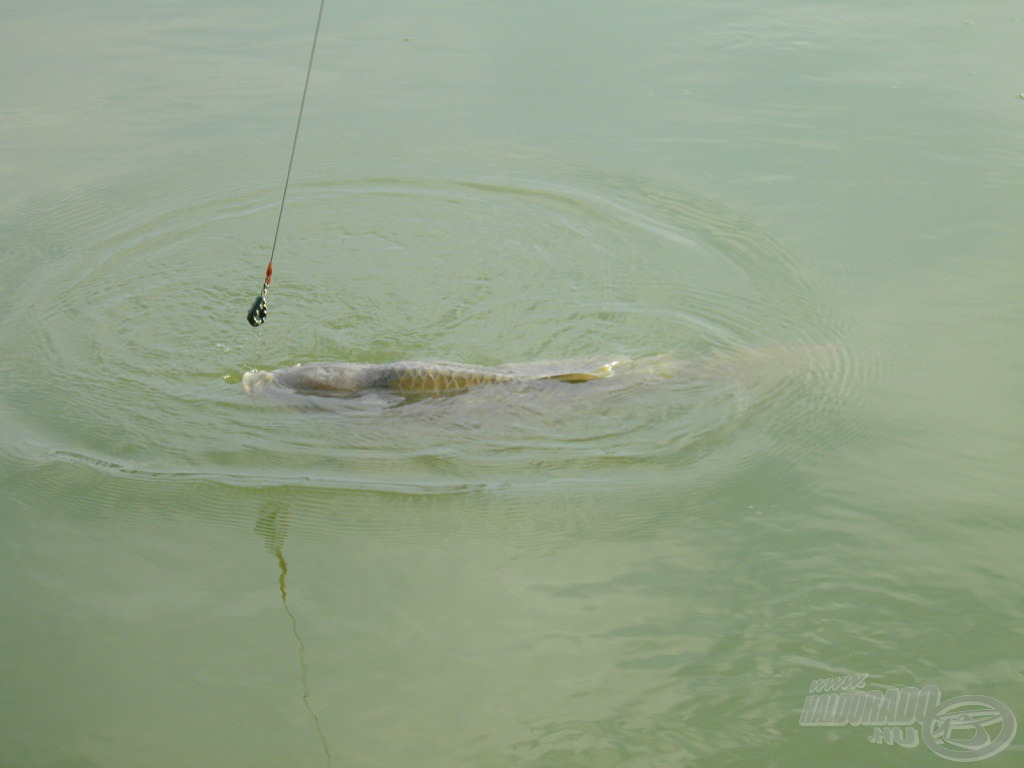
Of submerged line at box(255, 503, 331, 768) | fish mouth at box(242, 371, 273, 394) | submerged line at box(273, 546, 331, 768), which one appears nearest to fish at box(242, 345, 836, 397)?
fish mouth at box(242, 371, 273, 394)

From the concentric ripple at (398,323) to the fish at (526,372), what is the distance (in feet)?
0.16

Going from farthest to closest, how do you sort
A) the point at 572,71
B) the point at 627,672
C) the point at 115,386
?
1. the point at 572,71
2. the point at 115,386
3. the point at 627,672

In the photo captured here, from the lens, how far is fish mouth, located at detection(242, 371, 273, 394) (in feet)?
16.8

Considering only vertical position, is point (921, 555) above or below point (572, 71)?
below

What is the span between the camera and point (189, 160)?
769cm

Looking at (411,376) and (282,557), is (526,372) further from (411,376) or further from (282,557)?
(282,557)

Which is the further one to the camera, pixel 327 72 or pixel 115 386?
pixel 327 72

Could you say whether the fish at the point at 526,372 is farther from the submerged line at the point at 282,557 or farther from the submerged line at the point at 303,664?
the submerged line at the point at 303,664

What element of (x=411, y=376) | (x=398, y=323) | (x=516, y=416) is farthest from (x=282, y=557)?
(x=398, y=323)

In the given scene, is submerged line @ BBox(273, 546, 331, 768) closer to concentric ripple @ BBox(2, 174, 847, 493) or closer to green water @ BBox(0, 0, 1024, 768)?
green water @ BBox(0, 0, 1024, 768)

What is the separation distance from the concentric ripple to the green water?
0.03 m

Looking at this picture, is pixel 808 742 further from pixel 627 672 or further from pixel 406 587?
pixel 406 587

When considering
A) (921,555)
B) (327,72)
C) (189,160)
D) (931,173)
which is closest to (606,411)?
(921,555)

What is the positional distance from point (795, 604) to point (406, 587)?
4.95ft
